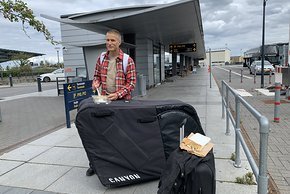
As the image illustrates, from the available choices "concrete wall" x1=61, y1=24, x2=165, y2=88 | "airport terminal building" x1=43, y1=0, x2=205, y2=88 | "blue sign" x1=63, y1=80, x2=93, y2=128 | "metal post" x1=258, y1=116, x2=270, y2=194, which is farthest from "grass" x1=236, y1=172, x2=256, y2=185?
"concrete wall" x1=61, y1=24, x2=165, y2=88


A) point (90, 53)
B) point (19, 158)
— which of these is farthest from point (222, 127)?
point (90, 53)

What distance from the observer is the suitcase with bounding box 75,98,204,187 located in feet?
9.41

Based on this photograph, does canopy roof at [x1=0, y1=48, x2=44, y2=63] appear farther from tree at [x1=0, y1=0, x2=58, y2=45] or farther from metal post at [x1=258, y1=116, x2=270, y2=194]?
metal post at [x1=258, y1=116, x2=270, y2=194]

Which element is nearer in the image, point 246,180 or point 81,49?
point 246,180

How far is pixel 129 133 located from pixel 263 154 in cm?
145

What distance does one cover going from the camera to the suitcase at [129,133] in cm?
287

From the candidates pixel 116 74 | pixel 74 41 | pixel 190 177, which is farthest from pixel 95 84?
pixel 74 41

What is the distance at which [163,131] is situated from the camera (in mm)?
2930

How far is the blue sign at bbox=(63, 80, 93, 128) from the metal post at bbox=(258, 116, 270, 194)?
191 inches

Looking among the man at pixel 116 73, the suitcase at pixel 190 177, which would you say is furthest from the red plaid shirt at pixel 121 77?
the suitcase at pixel 190 177

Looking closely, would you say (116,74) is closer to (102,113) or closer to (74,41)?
(102,113)

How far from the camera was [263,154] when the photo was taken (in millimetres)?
1971

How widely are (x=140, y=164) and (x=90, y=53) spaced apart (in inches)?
318

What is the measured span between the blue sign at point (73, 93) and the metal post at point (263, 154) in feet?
15.9
